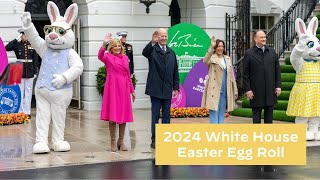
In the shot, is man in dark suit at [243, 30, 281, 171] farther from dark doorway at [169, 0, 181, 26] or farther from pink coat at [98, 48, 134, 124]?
dark doorway at [169, 0, 181, 26]

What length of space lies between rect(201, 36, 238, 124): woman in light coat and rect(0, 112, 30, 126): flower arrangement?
481 centimetres

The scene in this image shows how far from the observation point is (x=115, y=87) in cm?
1048

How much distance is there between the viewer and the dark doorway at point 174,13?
64.6 ft

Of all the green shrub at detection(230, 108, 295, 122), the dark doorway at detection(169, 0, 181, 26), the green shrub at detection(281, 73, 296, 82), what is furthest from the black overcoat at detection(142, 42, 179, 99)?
the dark doorway at detection(169, 0, 181, 26)

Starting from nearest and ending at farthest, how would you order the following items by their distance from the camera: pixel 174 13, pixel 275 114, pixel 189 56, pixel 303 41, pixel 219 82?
1. pixel 219 82
2. pixel 303 41
3. pixel 275 114
4. pixel 189 56
5. pixel 174 13

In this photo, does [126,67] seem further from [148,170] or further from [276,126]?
[276,126]

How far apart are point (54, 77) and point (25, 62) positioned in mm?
4647

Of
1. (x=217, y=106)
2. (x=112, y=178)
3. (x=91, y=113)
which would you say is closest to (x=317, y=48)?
(x=217, y=106)

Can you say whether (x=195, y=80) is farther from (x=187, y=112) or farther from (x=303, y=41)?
(x=303, y=41)

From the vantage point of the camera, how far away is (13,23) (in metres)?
15.7

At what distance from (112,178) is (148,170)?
753mm

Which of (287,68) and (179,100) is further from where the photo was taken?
(287,68)

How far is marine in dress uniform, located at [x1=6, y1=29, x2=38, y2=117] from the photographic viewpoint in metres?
14.8
